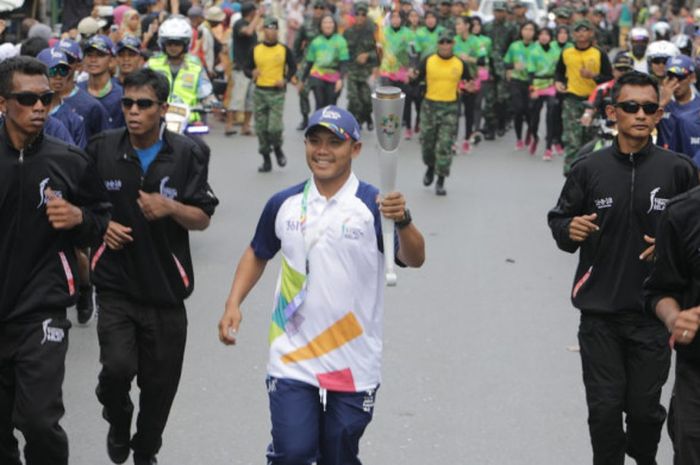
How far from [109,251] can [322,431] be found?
68.2 inches

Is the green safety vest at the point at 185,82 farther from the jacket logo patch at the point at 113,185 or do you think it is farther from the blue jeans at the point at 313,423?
the blue jeans at the point at 313,423

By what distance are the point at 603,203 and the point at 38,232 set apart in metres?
2.63

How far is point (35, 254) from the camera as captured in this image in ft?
21.2

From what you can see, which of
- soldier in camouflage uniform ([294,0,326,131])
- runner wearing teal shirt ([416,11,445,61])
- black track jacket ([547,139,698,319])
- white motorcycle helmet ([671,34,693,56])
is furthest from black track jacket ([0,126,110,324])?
runner wearing teal shirt ([416,11,445,61])

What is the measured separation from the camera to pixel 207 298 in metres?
12.0

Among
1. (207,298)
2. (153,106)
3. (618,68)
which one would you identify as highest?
(153,106)

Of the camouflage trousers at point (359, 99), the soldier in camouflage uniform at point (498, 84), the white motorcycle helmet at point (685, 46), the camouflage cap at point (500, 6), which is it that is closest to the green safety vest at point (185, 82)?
the white motorcycle helmet at point (685, 46)

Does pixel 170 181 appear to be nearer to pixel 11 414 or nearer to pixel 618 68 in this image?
pixel 11 414

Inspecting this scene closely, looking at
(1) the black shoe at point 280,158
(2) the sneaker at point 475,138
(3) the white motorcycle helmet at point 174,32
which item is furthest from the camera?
(2) the sneaker at point 475,138

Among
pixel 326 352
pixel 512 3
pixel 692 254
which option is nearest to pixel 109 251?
pixel 326 352

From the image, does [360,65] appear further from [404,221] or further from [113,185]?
[404,221]

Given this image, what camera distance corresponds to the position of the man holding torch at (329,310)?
6129 mm

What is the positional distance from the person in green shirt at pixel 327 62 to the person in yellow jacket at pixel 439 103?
4212mm

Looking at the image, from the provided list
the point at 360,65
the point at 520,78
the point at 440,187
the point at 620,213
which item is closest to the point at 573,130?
the point at 440,187
